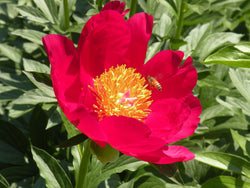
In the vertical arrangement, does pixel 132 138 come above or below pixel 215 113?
above

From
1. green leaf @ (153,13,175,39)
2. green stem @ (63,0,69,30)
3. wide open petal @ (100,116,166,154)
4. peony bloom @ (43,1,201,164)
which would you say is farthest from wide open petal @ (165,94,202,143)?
green stem @ (63,0,69,30)

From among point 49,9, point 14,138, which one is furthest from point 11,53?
point 14,138

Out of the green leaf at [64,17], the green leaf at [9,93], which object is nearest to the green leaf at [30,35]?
the green leaf at [64,17]

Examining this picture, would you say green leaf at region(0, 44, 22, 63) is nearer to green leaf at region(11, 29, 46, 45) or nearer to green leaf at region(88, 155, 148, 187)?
green leaf at region(11, 29, 46, 45)

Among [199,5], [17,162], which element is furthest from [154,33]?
[17,162]

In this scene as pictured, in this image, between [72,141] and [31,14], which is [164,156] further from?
[31,14]

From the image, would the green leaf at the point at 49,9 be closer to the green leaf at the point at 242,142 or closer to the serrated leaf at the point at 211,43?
the serrated leaf at the point at 211,43

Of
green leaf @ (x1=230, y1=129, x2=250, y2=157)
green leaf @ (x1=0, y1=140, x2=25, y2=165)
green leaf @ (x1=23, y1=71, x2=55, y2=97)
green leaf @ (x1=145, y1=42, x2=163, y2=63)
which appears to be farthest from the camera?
green leaf @ (x1=0, y1=140, x2=25, y2=165)

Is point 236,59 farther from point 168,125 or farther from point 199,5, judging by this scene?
point 199,5
